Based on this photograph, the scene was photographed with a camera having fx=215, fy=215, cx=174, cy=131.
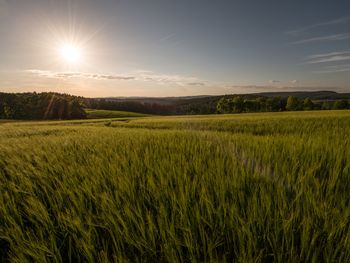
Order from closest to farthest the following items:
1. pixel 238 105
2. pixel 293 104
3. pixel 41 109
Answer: pixel 293 104 → pixel 238 105 → pixel 41 109

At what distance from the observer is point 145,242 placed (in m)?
0.76

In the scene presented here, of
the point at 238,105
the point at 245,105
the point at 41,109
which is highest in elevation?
the point at 41,109

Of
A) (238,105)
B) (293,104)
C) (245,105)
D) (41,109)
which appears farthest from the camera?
(41,109)

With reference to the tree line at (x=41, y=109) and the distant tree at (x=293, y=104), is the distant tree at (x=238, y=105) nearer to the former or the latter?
the distant tree at (x=293, y=104)

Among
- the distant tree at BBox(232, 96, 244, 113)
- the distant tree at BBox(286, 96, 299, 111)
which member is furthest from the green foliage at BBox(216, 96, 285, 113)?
the distant tree at BBox(286, 96, 299, 111)

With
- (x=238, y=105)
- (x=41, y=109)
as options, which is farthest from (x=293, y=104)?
(x=41, y=109)

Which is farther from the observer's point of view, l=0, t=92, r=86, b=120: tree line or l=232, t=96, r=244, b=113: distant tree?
l=232, t=96, r=244, b=113: distant tree

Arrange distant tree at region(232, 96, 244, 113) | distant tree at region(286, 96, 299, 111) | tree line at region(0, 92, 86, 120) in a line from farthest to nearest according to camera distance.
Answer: distant tree at region(232, 96, 244, 113), tree line at region(0, 92, 86, 120), distant tree at region(286, 96, 299, 111)

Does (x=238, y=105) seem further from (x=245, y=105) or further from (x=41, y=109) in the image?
(x=41, y=109)

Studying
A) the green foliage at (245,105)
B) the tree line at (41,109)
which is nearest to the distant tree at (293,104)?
the green foliage at (245,105)

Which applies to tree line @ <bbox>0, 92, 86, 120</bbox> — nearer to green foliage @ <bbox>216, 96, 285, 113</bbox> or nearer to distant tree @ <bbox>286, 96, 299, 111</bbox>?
green foliage @ <bbox>216, 96, 285, 113</bbox>

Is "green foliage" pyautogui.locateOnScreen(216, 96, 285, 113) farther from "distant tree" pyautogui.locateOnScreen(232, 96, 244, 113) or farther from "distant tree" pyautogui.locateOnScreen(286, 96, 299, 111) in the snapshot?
"distant tree" pyautogui.locateOnScreen(286, 96, 299, 111)

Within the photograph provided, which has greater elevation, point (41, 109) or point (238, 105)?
point (41, 109)

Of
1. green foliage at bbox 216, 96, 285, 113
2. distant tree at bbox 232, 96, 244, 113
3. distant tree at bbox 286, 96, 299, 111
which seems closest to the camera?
distant tree at bbox 286, 96, 299, 111
